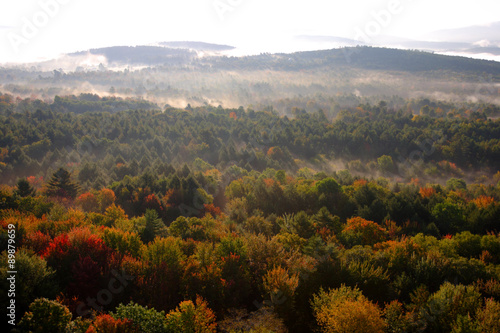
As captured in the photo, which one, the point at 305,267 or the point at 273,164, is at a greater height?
the point at 305,267

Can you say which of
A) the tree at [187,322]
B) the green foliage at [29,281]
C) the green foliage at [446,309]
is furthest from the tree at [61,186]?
the green foliage at [446,309]

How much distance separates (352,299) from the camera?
1825cm

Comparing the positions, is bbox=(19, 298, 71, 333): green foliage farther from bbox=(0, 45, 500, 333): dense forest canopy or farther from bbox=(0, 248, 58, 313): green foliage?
bbox=(0, 248, 58, 313): green foliage

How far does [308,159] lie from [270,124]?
39029mm

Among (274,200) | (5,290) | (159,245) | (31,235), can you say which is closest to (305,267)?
(159,245)

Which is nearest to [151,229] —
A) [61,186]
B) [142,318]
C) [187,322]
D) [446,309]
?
[142,318]

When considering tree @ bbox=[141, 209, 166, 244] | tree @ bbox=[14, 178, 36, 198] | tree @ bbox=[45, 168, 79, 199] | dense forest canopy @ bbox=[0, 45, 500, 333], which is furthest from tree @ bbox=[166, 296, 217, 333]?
tree @ bbox=[45, 168, 79, 199]

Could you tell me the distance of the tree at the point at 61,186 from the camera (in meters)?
55.6

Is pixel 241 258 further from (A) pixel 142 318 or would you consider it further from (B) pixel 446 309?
(B) pixel 446 309

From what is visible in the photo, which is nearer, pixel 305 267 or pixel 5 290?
pixel 5 290

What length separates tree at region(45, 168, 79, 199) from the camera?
55.6 meters

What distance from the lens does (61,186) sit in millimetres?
56812

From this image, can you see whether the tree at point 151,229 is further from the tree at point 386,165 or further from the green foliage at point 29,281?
the tree at point 386,165

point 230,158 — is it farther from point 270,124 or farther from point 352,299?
point 352,299
